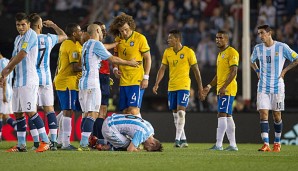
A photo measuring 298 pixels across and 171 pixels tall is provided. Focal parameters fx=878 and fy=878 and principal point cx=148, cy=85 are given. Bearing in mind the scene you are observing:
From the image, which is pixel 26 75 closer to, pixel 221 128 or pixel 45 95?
pixel 45 95

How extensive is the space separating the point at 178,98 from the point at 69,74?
2.65 metres

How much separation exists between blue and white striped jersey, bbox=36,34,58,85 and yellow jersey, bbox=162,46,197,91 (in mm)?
3410

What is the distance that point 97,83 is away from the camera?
48.2ft

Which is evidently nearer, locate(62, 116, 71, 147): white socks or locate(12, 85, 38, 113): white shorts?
locate(12, 85, 38, 113): white shorts

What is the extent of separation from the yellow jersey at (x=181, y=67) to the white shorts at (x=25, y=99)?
440cm

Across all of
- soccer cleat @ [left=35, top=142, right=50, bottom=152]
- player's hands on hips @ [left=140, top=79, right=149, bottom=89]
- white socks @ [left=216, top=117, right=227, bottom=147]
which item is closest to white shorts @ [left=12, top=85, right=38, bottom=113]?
soccer cleat @ [left=35, top=142, right=50, bottom=152]

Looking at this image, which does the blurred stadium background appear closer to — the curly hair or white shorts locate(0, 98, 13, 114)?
white shorts locate(0, 98, 13, 114)

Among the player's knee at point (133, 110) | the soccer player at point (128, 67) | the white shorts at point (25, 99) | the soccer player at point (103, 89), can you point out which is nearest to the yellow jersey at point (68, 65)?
the soccer player at point (103, 89)

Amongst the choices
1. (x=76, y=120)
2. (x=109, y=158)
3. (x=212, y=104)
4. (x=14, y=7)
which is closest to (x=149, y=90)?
(x=212, y=104)

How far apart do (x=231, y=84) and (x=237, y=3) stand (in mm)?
9592

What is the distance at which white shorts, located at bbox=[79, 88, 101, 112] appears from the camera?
576 inches

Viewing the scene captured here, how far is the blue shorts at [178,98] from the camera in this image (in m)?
→ 17.7

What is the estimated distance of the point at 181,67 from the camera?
17.8 meters

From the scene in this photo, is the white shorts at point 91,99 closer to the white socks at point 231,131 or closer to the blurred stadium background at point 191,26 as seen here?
the white socks at point 231,131
